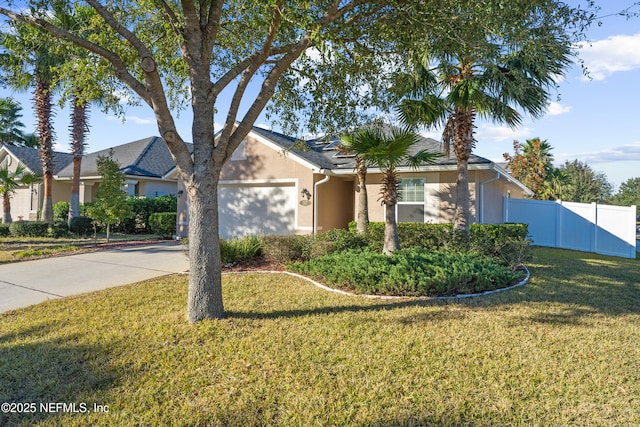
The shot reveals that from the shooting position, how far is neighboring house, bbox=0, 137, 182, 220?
70.1ft

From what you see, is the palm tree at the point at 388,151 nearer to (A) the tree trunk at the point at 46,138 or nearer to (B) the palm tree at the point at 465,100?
(B) the palm tree at the point at 465,100

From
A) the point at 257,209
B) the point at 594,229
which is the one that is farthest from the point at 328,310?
the point at 594,229

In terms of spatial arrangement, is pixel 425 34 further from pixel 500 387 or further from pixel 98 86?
pixel 98 86

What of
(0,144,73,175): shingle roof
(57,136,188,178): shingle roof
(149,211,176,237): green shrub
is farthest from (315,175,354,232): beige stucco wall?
(0,144,73,175): shingle roof

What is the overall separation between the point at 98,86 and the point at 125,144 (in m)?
20.6

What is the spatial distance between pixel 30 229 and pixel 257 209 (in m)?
Result: 10.9

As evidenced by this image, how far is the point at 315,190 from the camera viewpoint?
13.2 meters

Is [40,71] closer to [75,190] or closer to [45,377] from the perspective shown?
[75,190]

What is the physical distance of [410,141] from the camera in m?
8.89

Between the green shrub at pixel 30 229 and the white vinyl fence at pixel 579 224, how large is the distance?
2165cm

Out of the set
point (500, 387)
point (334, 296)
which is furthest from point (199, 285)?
point (500, 387)

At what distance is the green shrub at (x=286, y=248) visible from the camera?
10.0 meters

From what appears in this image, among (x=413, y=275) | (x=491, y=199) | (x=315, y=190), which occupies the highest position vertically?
(x=315, y=190)

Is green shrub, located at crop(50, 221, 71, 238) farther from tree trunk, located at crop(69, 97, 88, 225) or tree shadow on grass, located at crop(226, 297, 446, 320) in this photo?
tree shadow on grass, located at crop(226, 297, 446, 320)
